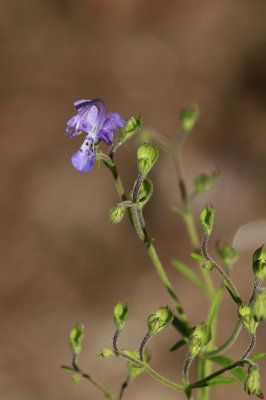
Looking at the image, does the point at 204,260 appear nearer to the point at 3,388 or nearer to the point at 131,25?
the point at 3,388

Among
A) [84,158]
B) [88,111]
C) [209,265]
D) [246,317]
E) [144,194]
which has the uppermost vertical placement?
[88,111]

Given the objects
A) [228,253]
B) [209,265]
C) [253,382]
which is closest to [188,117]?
[228,253]

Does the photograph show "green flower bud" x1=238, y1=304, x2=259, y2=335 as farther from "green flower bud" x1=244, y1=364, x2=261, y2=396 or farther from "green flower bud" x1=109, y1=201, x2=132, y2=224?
"green flower bud" x1=109, y1=201, x2=132, y2=224

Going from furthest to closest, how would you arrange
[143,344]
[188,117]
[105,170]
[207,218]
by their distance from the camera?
[105,170] < [188,117] < [207,218] < [143,344]

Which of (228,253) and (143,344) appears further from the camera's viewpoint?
(228,253)

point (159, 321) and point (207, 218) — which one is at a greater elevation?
point (207, 218)

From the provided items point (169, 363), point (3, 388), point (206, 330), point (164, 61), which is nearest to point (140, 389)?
point (169, 363)

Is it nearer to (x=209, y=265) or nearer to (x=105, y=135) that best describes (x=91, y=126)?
(x=105, y=135)
